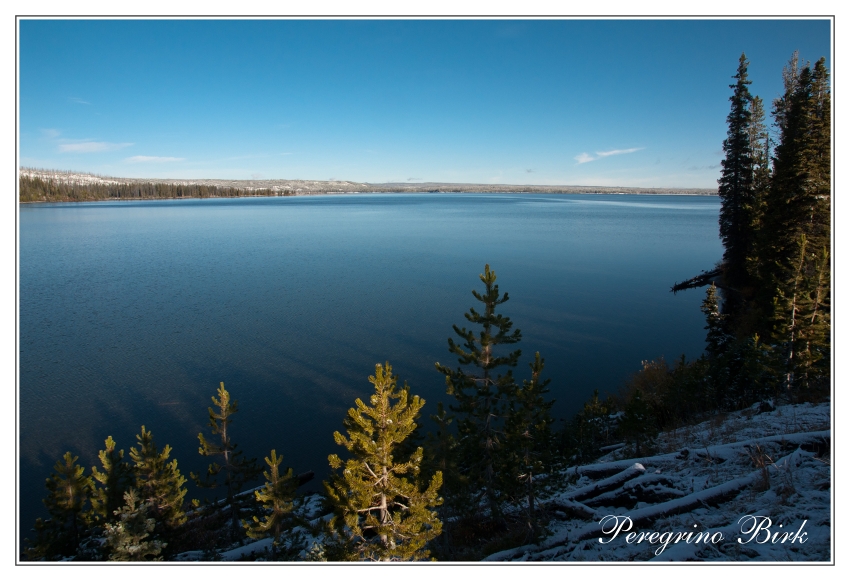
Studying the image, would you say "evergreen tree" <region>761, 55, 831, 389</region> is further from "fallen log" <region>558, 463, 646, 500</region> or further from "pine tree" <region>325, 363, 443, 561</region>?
"pine tree" <region>325, 363, 443, 561</region>

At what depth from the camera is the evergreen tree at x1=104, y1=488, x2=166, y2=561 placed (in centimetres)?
950

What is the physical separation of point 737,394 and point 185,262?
48.8m

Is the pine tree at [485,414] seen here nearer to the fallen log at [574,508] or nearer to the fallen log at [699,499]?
the fallen log at [574,508]

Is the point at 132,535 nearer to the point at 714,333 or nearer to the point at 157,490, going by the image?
the point at 157,490

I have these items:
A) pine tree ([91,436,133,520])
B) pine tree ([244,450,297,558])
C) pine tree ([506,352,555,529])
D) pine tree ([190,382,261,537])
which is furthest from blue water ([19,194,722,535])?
pine tree ([506,352,555,529])

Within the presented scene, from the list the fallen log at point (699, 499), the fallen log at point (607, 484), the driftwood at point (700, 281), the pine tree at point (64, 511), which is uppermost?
the driftwood at point (700, 281)

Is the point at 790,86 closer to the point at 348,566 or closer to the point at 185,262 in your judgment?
the point at 348,566

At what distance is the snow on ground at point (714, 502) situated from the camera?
729cm

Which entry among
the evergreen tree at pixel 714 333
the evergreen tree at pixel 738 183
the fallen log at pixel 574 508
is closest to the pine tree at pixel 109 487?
the fallen log at pixel 574 508

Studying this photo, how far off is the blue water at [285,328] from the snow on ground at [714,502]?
8330mm

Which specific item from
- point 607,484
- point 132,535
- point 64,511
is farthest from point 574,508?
point 64,511

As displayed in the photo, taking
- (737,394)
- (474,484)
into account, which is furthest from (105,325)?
(737,394)

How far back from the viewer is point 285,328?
27688 millimetres

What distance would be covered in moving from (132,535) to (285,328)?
18.4 m
